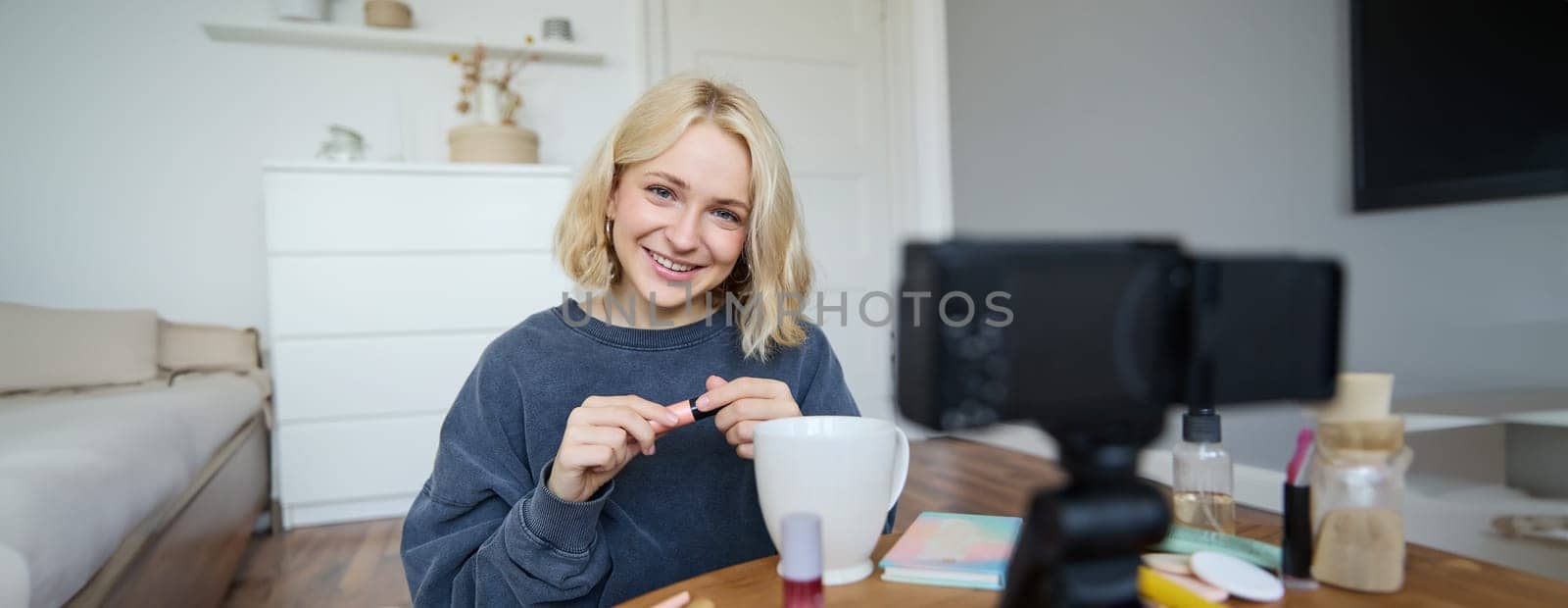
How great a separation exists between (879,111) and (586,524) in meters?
3.19

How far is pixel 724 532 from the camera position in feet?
2.65

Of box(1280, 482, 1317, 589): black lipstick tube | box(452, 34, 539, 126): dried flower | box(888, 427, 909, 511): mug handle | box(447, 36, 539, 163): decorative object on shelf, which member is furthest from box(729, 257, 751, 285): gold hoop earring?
box(452, 34, 539, 126): dried flower

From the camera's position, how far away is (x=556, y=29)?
307 cm

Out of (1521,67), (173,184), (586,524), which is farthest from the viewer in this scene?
(173,184)

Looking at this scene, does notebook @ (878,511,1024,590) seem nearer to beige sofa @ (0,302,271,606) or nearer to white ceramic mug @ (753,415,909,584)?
white ceramic mug @ (753,415,909,584)

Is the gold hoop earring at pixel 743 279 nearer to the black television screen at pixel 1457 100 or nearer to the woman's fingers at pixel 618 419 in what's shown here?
the woman's fingers at pixel 618 419

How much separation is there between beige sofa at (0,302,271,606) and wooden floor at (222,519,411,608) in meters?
0.08

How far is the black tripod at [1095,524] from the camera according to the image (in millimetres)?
286

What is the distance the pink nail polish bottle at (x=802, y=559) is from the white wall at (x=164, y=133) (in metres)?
2.96

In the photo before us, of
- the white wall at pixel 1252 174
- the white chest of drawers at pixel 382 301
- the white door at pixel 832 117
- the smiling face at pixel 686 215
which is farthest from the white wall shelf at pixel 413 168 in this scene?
the smiling face at pixel 686 215

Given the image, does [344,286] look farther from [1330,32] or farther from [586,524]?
[1330,32]

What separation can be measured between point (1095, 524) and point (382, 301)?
268 cm

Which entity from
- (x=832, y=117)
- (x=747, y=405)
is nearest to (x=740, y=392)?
(x=747, y=405)

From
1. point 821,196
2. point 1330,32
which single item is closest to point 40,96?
point 821,196
